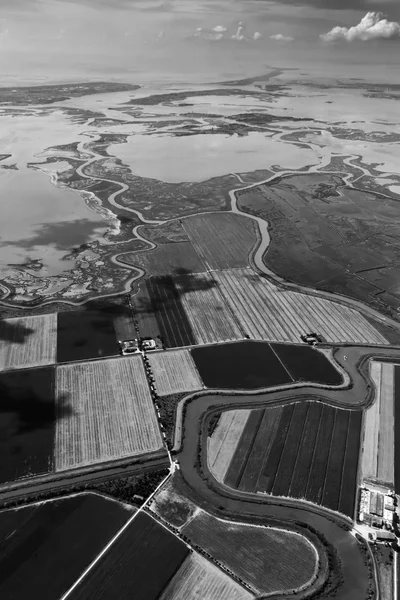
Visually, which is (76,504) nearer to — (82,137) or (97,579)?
(97,579)

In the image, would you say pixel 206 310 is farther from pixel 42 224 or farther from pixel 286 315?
pixel 42 224

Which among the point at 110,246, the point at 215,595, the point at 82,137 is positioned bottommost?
the point at 215,595

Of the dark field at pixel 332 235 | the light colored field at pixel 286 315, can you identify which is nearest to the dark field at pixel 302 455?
the light colored field at pixel 286 315

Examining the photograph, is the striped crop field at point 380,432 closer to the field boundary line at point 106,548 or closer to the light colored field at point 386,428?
the light colored field at point 386,428

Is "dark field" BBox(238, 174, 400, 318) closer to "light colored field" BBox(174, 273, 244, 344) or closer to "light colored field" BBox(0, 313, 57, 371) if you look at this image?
"light colored field" BBox(174, 273, 244, 344)

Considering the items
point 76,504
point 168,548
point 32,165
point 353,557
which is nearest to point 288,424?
point 353,557

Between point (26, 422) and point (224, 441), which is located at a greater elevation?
point (26, 422)

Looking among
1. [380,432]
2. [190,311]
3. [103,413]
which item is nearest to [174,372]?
[103,413]
